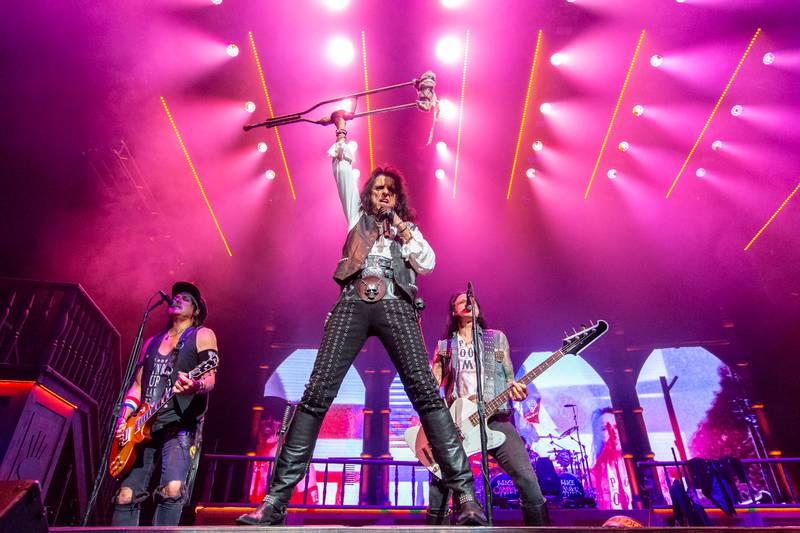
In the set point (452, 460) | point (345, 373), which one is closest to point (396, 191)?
point (345, 373)

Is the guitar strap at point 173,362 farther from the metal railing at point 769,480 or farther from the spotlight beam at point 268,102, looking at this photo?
the metal railing at point 769,480

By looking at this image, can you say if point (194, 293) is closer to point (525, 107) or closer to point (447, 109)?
point (447, 109)

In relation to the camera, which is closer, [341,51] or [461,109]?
[341,51]

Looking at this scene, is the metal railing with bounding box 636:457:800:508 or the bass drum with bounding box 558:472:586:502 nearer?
the bass drum with bounding box 558:472:586:502

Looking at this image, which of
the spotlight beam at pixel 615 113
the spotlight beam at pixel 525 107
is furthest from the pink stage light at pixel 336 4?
the spotlight beam at pixel 615 113

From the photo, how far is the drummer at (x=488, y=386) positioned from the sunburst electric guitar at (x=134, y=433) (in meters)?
1.75

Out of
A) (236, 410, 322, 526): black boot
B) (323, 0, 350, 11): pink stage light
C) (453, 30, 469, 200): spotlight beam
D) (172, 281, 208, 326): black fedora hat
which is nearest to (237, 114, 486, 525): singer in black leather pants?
(236, 410, 322, 526): black boot

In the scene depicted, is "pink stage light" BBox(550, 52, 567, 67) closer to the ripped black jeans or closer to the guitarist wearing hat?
the guitarist wearing hat

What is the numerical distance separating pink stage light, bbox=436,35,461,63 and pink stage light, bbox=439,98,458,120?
2.36 ft

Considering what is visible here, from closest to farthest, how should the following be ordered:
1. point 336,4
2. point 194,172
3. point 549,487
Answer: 1. point 336,4
2. point 549,487
3. point 194,172

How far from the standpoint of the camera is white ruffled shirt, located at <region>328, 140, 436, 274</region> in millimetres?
2373

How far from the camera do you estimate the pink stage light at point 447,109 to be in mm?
7059

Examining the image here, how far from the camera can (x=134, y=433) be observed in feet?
9.37

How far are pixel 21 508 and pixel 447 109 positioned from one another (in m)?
6.97
